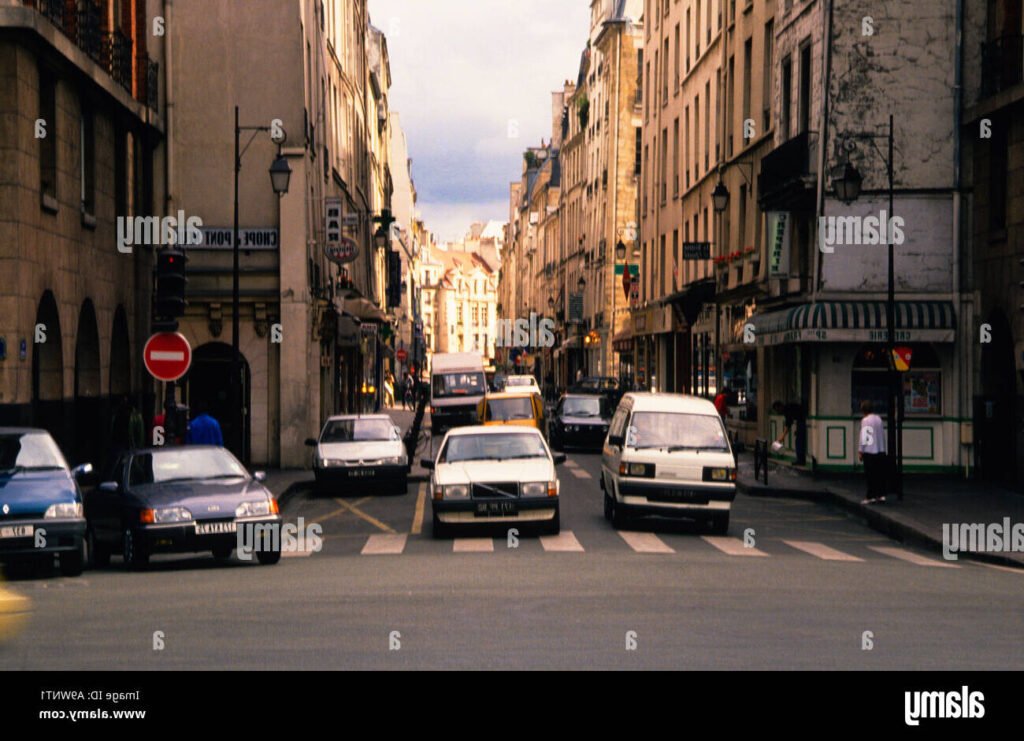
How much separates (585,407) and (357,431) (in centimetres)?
1353

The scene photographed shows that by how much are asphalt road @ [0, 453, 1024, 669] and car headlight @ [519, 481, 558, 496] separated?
743mm

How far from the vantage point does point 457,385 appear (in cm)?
5491

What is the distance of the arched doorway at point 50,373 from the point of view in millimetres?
24141

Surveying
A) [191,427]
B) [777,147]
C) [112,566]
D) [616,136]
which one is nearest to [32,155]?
[191,427]

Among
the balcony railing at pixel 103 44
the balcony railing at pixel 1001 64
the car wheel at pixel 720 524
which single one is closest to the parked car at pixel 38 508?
the car wheel at pixel 720 524

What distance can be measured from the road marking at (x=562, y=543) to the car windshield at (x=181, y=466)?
3982 millimetres

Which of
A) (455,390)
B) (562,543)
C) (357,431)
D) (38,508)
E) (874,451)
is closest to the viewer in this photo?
(38,508)

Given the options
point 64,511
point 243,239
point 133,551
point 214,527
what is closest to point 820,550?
point 214,527

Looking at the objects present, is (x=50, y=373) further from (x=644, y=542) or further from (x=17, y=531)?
(x=644, y=542)

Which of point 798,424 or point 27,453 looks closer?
point 27,453

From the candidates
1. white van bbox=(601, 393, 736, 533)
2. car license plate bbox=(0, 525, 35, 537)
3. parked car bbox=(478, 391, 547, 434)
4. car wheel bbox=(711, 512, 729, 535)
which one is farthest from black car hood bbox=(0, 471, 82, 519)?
parked car bbox=(478, 391, 547, 434)

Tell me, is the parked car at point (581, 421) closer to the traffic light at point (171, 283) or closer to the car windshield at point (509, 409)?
the car windshield at point (509, 409)

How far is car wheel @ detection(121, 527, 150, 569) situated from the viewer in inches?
634
